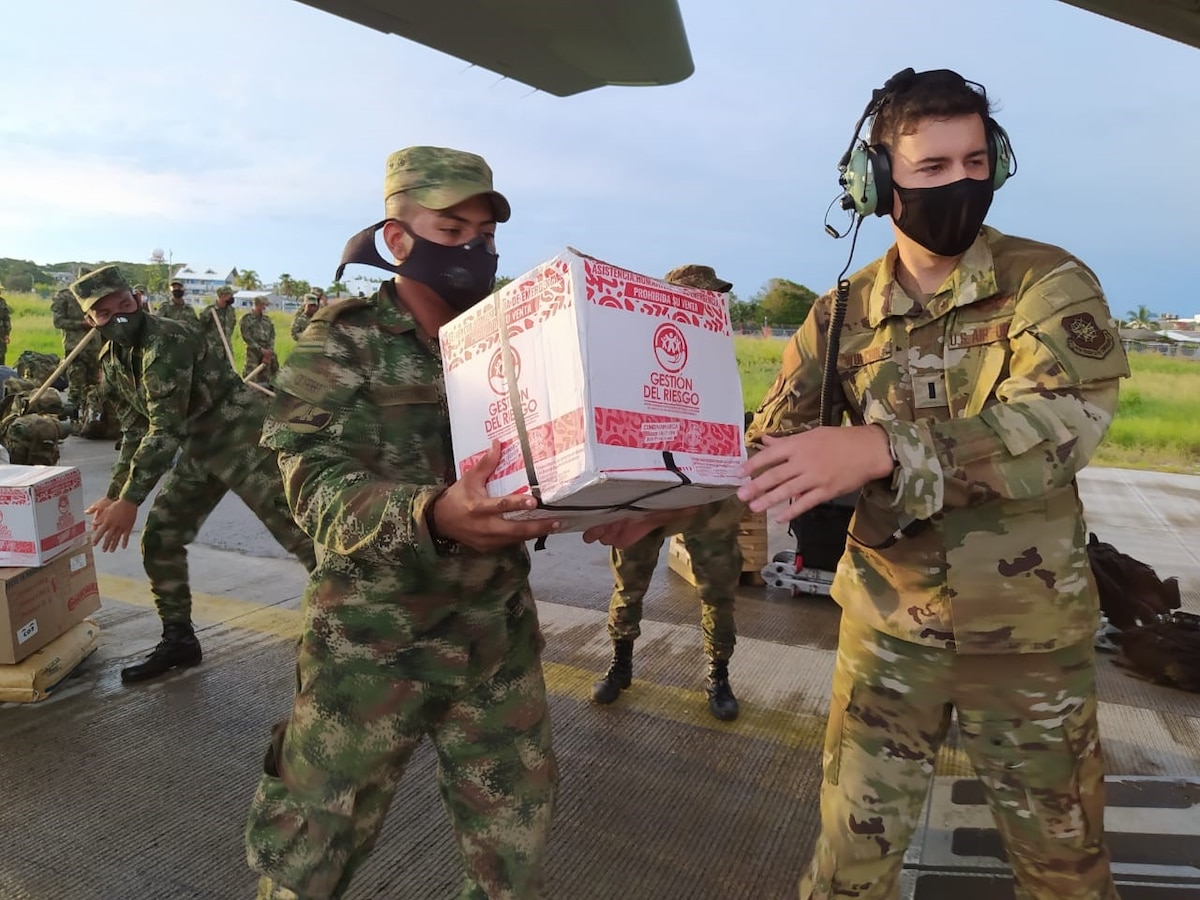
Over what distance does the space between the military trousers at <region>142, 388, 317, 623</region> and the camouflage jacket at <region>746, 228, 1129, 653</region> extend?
275cm

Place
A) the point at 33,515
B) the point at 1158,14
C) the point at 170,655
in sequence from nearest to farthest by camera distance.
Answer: the point at 1158,14 → the point at 33,515 → the point at 170,655

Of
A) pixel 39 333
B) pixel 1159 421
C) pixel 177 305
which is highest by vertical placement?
pixel 39 333

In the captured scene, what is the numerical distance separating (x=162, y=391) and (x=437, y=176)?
258 cm

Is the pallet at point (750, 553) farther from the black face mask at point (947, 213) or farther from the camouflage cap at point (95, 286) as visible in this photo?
the black face mask at point (947, 213)

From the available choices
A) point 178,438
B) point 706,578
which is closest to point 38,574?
point 178,438

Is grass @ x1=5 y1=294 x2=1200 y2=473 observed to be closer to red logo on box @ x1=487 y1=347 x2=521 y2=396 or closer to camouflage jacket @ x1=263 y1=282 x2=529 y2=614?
camouflage jacket @ x1=263 y1=282 x2=529 y2=614

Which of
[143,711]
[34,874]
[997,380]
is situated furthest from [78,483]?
[997,380]

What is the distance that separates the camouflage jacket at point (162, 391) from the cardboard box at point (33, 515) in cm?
23

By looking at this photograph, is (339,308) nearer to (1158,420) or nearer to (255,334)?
(1158,420)

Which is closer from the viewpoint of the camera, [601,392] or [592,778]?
[601,392]

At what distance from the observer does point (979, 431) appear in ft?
4.61

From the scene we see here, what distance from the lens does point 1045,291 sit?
158 centimetres

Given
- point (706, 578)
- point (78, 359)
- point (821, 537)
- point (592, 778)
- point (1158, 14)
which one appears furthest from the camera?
point (78, 359)

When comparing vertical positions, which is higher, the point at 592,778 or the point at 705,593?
the point at 705,593
